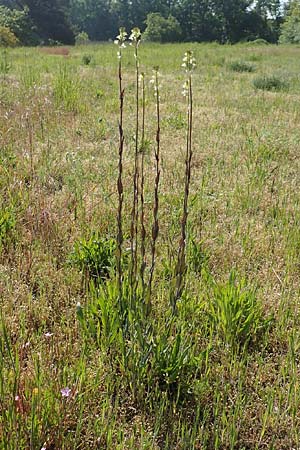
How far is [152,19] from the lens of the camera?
1954 inches

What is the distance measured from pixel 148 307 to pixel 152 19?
53.3 m

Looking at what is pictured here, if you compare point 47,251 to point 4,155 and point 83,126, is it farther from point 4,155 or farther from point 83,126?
point 83,126

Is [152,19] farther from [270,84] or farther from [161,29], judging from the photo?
[270,84]

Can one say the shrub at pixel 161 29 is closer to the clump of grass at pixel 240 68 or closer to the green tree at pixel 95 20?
the green tree at pixel 95 20

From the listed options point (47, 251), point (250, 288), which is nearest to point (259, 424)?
point (250, 288)

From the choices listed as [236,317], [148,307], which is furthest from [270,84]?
[148,307]

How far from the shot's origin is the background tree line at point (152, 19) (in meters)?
44.8

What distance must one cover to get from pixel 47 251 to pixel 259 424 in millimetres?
1590

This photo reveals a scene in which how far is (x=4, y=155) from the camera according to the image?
4.13 meters

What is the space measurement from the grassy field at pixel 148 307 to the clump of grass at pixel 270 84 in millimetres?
5474

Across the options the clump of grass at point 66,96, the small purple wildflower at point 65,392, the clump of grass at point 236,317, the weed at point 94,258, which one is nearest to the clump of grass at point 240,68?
the clump of grass at point 66,96

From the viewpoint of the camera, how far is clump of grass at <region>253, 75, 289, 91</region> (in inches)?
395

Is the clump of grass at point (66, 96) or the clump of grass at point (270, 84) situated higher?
the clump of grass at point (270, 84)

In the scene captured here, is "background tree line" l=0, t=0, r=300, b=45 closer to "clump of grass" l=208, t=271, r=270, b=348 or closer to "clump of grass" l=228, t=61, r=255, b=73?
"clump of grass" l=228, t=61, r=255, b=73
